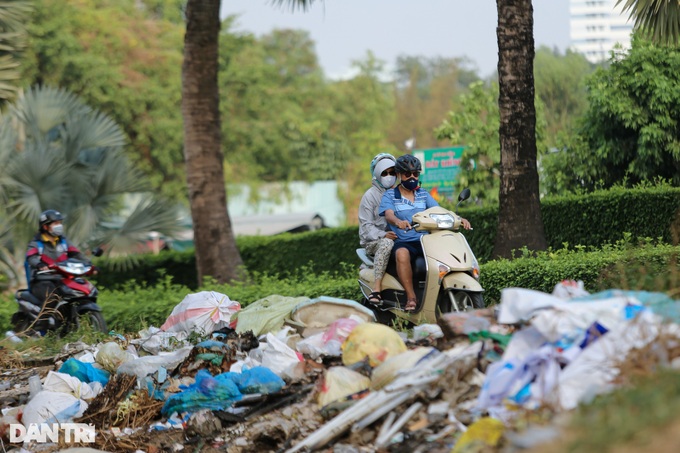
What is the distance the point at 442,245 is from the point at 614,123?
8685mm

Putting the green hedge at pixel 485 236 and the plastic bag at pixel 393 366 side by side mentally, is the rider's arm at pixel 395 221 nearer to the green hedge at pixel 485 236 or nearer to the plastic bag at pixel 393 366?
the plastic bag at pixel 393 366

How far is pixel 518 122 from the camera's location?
12.1 meters

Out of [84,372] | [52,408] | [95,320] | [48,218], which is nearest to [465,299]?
[84,372]

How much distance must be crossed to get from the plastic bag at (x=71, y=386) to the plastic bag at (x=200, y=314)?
1.64 metres

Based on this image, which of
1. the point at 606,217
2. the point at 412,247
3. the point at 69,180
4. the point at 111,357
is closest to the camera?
the point at 111,357

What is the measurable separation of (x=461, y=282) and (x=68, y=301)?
592 centimetres

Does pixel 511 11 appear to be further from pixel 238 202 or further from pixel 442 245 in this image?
pixel 238 202

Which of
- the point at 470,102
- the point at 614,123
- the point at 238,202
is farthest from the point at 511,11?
the point at 238,202

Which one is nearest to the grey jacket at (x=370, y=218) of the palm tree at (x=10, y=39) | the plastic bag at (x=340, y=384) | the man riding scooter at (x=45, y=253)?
the plastic bag at (x=340, y=384)

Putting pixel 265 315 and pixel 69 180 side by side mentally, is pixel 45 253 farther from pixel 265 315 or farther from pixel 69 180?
pixel 69 180

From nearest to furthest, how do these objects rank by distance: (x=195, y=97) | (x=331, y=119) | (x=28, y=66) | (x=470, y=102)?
(x=195, y=97)
(x=470, y=102)
(x=28, y=66)
(x=331, y=119)

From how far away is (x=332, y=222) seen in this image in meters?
52.1

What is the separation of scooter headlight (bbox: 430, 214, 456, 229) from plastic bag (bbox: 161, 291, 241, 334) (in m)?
2.20

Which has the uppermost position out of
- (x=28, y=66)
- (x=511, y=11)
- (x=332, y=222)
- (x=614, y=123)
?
(x=28, y=66)
